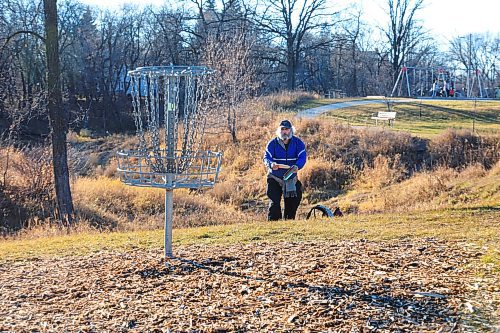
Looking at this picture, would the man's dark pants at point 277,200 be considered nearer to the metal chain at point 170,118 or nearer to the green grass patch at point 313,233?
the green grass patch at point 313,233

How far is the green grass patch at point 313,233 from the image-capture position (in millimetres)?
7155

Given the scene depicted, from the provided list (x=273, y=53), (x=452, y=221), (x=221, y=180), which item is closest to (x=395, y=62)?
(x=273, y=53)

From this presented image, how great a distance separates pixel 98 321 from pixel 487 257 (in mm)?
3509

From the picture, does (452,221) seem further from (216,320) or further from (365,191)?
(365,191)

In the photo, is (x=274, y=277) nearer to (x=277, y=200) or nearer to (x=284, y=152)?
(x=284, y=152)

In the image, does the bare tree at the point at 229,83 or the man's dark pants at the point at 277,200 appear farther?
the bare tree at the point at 229,83

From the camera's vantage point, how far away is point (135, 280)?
5219mm

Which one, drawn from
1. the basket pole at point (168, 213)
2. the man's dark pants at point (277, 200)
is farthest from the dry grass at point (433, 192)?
the basket pole at point (168, 213)

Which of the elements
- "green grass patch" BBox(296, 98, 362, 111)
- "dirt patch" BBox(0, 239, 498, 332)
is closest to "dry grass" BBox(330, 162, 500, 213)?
"dirt patch" BBox(0, 239, 498, 332)

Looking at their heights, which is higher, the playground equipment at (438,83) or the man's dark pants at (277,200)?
the playground equipment at (438,83)

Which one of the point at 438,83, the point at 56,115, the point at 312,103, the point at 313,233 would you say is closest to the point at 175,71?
the point at 313,233

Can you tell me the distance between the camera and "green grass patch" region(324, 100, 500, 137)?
92.9 feet

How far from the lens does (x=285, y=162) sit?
9.55m

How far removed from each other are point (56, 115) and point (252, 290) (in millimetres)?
9858
